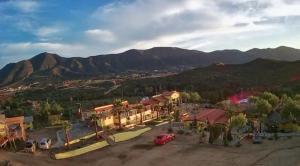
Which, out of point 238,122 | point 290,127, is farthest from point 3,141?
point 290,127

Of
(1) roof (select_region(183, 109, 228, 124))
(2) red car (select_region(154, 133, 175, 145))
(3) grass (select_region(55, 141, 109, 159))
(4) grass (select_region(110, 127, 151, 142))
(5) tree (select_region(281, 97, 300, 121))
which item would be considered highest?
(5) tree (select_region(281, 97, 300, 121))

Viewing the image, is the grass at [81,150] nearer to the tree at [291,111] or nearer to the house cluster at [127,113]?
the house cluster at [127,113]

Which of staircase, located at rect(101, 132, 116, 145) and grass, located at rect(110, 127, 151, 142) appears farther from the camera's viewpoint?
grass, located at rect(110, 127, 151, 142)

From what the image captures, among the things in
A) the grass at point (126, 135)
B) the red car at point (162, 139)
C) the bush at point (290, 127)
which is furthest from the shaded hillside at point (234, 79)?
the red car at point (162, 139)

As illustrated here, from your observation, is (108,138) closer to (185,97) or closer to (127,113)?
(127,113)

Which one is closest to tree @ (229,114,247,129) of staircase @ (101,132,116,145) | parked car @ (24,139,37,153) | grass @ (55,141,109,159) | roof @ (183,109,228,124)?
roof @ (183,109,228,124)

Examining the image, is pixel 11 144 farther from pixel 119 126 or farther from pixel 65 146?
pixel 119 126

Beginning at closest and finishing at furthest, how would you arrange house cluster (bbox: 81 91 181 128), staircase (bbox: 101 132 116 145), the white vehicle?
the white vehicle
staircase (bbox: 101 132 116 145)
house cluster (bbox: 81 91 181 128)

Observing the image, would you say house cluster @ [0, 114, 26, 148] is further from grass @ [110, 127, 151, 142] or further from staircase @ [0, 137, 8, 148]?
grass @ [110, 127, 151, 142]
